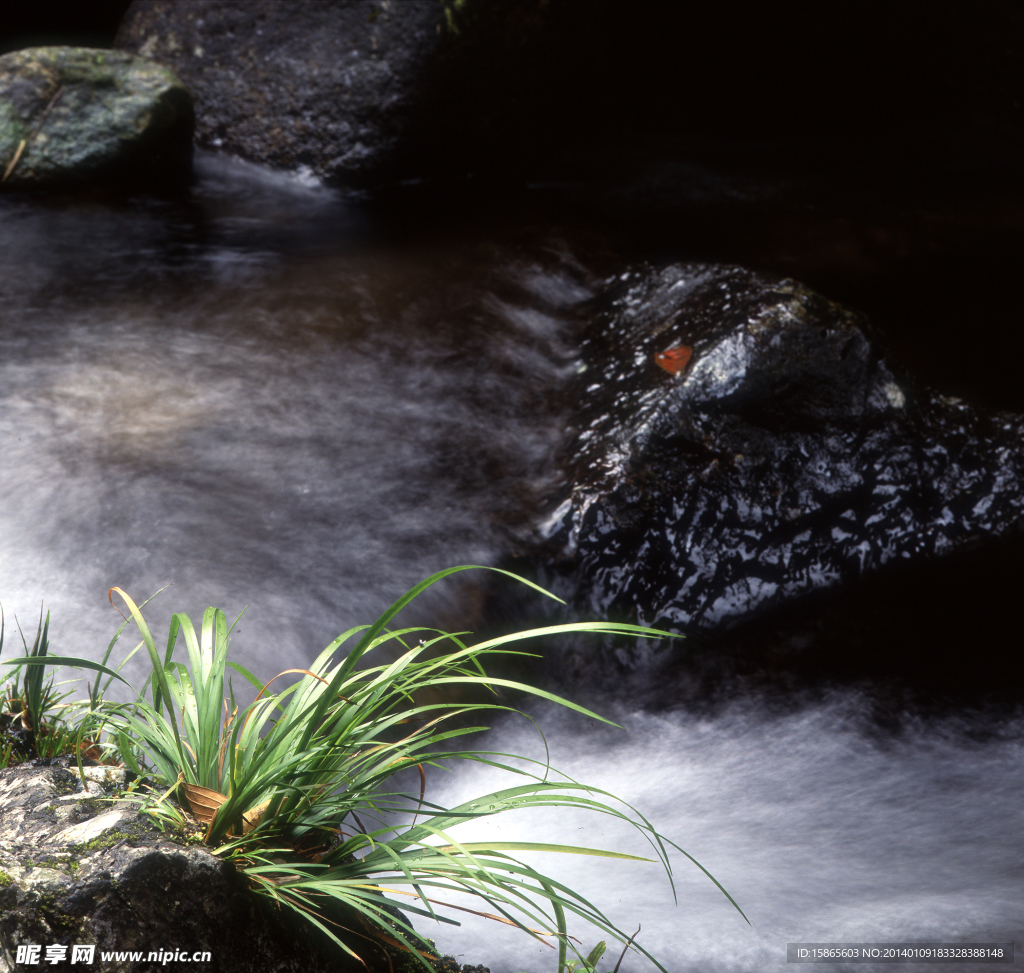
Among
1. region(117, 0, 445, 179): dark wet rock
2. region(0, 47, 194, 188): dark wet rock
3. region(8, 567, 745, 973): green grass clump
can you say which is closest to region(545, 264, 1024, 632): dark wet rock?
region(8, 567, 745, 973): green grass clump

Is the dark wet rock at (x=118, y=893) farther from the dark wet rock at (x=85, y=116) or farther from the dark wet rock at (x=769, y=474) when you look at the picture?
the dark wet rock at (x=85, y=116)

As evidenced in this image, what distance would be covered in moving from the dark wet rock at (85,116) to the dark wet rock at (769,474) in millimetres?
4589

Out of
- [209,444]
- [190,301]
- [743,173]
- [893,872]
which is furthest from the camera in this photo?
[743,173]

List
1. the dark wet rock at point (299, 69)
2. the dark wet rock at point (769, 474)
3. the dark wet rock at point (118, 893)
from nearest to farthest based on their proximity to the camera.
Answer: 1. the dark wet rock at point (118, 893)
2. the dark wet rock at point (769, 474)
3. the dark wet rock at point (299, 69)

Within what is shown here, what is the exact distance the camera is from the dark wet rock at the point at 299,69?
6.34 metres

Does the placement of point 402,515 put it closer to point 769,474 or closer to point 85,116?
point 769,474

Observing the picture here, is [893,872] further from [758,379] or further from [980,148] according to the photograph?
[980,148]

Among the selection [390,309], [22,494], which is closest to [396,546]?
[22,494]

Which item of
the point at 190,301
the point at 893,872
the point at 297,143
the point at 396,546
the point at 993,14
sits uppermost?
the point at 993,14

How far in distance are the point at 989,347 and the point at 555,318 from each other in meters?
2.91

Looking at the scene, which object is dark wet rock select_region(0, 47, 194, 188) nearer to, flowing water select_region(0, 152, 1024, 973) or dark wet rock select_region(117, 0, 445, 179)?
flowing water select_region(0, 152, 1024, 973)

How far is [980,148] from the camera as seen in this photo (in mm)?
7922

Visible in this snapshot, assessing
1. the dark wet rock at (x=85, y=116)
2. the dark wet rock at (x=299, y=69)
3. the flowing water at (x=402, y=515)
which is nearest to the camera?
the flowing water at (x=402, y=515)

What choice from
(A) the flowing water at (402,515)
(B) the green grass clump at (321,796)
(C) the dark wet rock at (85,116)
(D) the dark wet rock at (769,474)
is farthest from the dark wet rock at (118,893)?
(C) the dark wet rock at (85,116)
